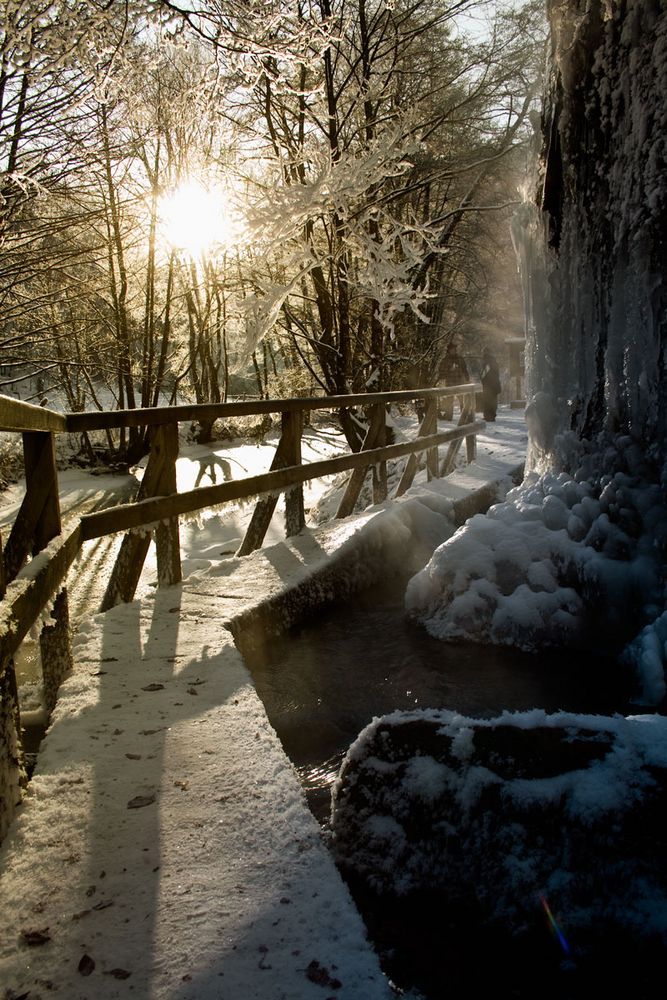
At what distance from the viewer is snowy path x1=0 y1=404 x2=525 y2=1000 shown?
4.83ft

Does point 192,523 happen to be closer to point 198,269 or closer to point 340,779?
point 340,779

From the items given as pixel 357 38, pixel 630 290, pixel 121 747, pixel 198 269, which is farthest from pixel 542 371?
pixel 198 269

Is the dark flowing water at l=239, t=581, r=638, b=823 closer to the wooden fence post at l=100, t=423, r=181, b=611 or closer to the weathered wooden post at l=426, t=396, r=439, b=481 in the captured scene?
the wooden fence post at l=100, t=423, r=181, b=611

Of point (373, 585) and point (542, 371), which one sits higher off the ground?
point (542, 371)

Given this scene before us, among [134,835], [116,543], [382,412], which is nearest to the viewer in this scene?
[134,835]

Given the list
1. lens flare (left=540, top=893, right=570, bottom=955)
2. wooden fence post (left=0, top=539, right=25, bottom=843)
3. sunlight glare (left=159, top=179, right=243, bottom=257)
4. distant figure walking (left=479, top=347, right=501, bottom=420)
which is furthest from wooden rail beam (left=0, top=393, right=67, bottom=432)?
distant figure walking (left=479, top=347, right=501, bottom=420)

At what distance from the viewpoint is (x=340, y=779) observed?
2.40m

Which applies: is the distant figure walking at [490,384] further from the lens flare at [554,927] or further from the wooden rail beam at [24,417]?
the lens flare at [554,927]

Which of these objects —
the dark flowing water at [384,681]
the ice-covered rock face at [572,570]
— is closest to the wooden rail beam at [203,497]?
the dark flowing water at [384,681]

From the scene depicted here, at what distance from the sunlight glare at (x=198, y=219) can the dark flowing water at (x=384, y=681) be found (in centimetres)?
744

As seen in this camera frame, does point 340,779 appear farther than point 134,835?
Yes

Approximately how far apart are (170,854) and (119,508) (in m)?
2.21

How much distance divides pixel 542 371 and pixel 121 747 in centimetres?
437

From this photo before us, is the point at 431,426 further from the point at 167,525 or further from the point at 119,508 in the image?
the point at 119,508
